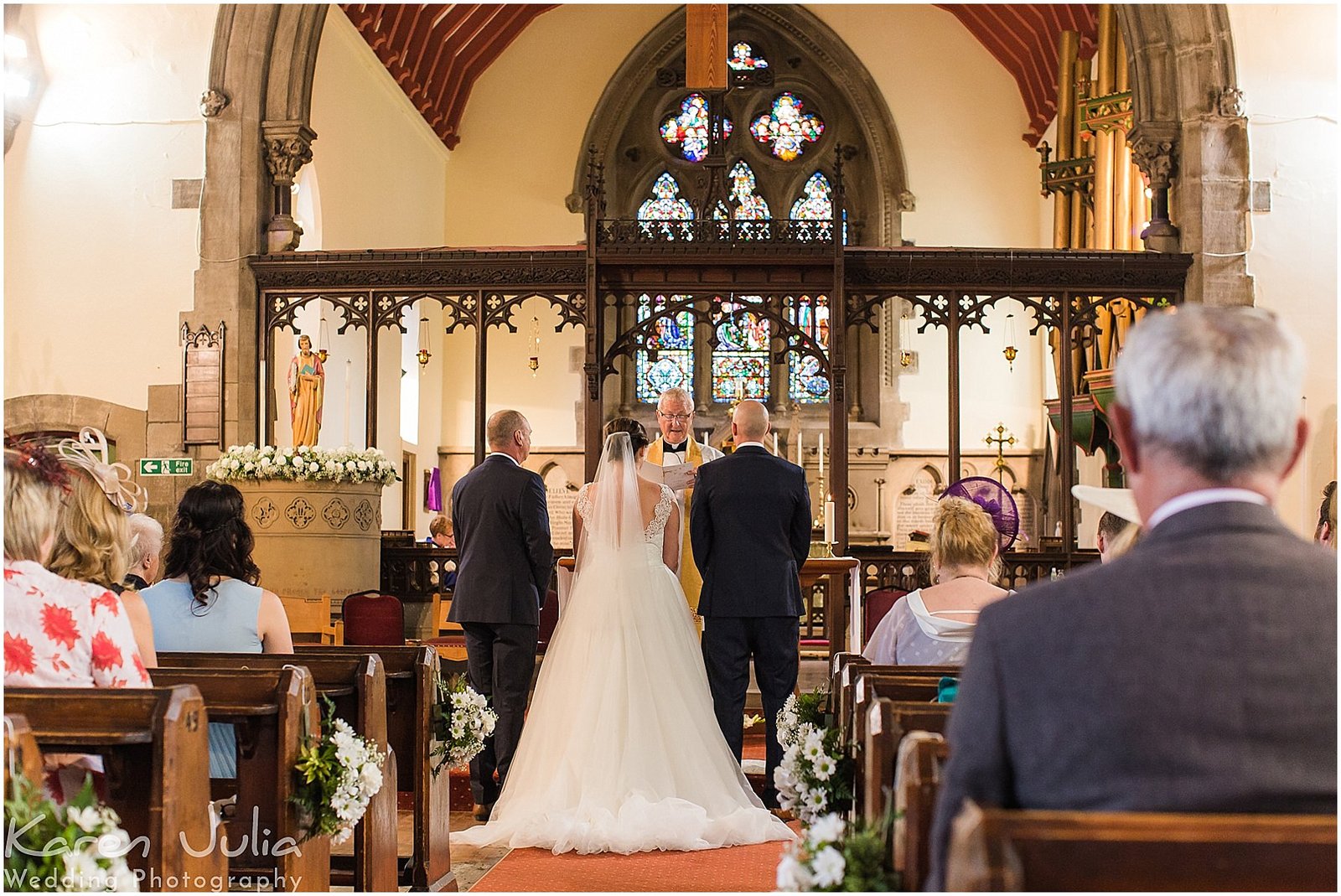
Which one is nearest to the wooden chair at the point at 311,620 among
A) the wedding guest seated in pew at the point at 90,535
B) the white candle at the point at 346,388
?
the wedding guest seated in pew at the point at 90,535

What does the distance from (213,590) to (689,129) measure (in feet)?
45.9

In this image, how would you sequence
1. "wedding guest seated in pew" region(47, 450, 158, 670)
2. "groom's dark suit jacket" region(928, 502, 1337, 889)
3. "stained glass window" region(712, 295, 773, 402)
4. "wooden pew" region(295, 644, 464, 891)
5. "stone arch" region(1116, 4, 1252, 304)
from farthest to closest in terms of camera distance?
1. "stained glass window" region(712, 295, 773, 402)
2. "stone arch" region(1116, 4, 1252, 304)
3. "wooden pew" region(295, 644, 464, 891)
4. "wedding guest seated in pew" region(47, 450, 158, 670)
5. "groom's dark suit jacket" region(928, 502, 1337, 889)

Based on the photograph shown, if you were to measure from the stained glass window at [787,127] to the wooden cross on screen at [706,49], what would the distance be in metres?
8.64

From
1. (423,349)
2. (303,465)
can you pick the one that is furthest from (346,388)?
(303,465)

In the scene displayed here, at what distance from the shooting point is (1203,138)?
9.15 meters

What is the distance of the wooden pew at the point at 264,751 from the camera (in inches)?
117

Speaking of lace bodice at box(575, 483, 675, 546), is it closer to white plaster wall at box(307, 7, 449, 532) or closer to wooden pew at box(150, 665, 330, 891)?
wooden pew at box(150, 665, 330, 891)

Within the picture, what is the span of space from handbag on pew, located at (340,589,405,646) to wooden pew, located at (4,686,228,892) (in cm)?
499

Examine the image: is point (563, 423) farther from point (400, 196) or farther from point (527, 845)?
point (527, 845)

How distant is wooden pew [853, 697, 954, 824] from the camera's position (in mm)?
2564

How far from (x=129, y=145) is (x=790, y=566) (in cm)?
639

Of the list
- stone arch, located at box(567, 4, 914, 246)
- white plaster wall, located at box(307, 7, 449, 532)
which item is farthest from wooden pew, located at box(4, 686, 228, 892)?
stone arch, located at box(567, 4, 914, 246)

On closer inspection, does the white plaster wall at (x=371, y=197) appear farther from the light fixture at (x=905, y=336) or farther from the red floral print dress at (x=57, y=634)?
the red floral print dress at (x=57, y=634)

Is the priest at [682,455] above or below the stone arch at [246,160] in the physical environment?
below
